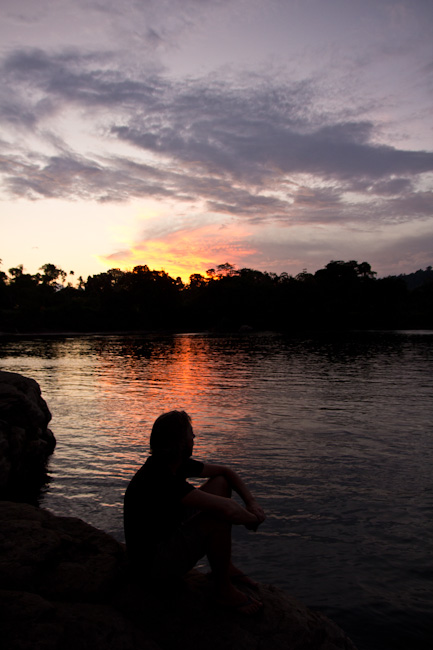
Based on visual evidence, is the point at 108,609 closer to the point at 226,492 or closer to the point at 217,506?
the point at 217,506

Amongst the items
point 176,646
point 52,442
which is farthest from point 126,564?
point 52,442

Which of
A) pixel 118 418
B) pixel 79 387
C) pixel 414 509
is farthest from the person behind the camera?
pixel 79 387

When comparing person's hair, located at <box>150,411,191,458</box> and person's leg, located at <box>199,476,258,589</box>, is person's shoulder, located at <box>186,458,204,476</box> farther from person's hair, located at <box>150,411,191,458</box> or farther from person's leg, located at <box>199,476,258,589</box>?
person's hair, located at <box>150,411,191,458</box>

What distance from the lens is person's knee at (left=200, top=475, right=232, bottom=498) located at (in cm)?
430

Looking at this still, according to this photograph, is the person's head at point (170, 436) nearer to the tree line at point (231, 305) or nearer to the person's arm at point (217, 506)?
the person's arm at point (217, 506)

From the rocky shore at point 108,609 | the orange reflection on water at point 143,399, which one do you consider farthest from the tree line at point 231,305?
the rocky shore at point 108,609

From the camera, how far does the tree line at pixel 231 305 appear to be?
4498 inches

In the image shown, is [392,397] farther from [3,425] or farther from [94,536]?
[94,536]

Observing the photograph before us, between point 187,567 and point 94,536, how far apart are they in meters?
1.19

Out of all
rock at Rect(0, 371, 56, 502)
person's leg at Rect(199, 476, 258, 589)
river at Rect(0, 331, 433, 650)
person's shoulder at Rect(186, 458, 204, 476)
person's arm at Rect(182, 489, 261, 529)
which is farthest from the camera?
rock at Rect(0, 371, 56, 502)

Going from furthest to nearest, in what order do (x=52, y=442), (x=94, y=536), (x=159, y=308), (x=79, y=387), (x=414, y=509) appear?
1. (x=159, y=308)
2. (x=79, y=387)
3. (x=52, y=442)
4. (x=414, y=509)
5. (x=94, y=536)

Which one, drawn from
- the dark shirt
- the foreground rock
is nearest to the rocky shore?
the foreground rock

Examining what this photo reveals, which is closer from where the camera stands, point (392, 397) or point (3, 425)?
point (3, 425)

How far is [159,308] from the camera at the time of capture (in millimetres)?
129375
